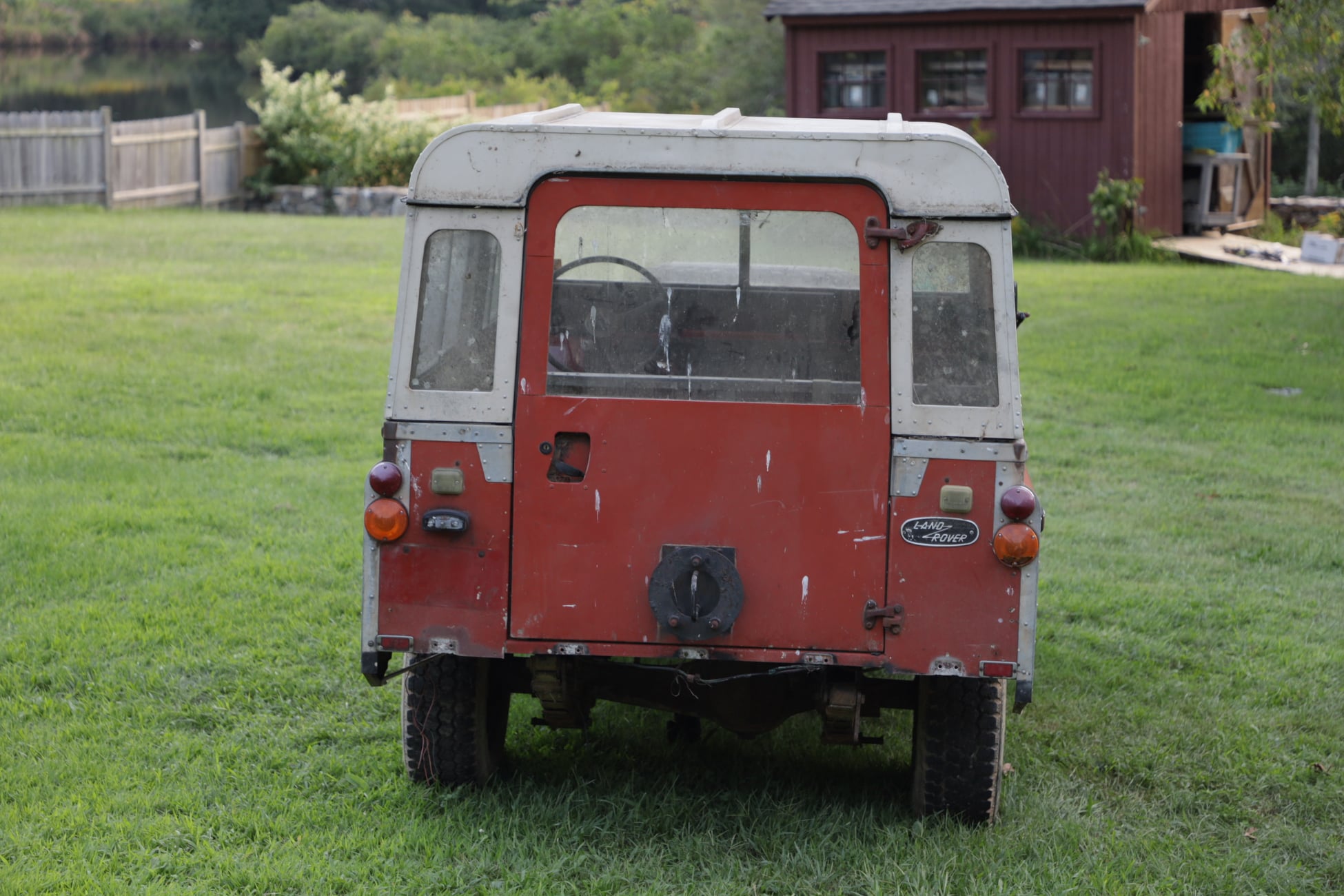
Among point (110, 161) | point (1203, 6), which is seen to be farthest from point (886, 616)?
point (110, 161)

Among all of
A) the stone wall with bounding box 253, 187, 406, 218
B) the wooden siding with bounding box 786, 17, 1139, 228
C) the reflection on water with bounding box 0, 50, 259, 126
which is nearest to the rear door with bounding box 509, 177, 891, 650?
the wooden siding with bounding box 786, 17, 1139, 228

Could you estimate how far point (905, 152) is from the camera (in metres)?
3.94

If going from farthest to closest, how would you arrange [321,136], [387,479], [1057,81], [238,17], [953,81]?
[238,17] < [321,136] < [953,81] < [1057,81] < [387,479]

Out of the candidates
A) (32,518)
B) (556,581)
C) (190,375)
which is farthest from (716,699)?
(190,375)

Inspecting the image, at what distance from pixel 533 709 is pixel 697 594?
162cm

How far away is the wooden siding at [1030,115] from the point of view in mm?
18719

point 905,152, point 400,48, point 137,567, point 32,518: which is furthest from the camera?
point 400,48

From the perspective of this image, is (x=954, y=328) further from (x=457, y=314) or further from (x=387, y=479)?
(x=387, y=479)

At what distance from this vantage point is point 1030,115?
19.2 metres

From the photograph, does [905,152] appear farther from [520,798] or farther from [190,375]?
[190,375]

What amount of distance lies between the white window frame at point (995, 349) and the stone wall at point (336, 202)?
1955 cm

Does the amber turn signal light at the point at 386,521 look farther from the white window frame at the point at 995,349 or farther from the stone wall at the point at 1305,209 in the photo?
the stone wall at the point at 1305,209

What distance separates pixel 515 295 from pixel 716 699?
4.56ft

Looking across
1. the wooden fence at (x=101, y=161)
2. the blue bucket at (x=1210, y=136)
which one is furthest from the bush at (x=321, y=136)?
the blue bucket at (x=1210, y=136)
